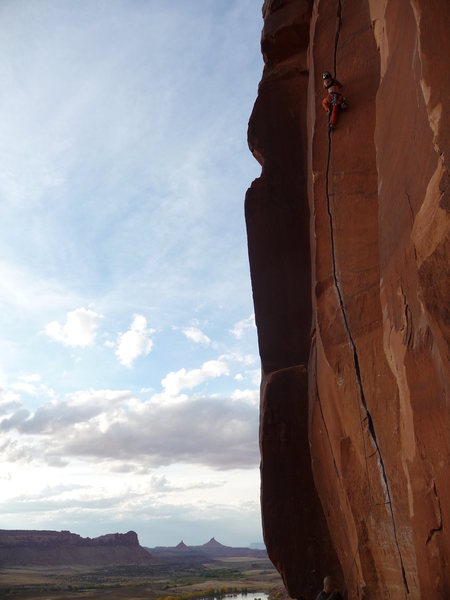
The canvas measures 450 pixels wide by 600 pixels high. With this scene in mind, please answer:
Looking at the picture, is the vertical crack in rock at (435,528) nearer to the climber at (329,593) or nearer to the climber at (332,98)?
the climber at (329,593)

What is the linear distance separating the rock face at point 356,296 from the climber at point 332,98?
0.63ft

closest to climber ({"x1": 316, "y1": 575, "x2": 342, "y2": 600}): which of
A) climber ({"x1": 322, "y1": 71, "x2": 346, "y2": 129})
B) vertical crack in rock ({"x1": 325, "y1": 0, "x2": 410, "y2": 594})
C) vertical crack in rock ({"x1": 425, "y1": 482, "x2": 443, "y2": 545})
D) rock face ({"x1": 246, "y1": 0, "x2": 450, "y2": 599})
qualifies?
rock face ({"x1": 246, "y1": 0, "x2": 450, "y2": 599})

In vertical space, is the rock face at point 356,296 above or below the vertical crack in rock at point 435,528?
above

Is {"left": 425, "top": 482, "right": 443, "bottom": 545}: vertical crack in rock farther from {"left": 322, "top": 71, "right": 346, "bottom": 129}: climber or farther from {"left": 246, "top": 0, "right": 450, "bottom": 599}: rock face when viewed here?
{"left": 322, "top": 71, "right": 346, "bottom": 129}: climber

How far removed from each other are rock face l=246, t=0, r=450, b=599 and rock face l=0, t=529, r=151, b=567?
109m

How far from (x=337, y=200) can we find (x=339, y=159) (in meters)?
0.82

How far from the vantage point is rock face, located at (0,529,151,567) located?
353 ft

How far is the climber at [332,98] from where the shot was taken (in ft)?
33.1

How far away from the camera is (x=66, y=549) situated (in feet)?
383

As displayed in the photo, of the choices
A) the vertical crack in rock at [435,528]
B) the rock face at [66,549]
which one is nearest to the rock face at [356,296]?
the vertical crack in rock at [435,528]

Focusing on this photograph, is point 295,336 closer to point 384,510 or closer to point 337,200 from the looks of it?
point 337,200

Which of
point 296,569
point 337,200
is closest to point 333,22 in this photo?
point 337,200

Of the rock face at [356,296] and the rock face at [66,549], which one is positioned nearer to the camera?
the rock face at [356,296]

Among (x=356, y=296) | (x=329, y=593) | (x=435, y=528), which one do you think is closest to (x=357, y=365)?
(x=356, y=296)
